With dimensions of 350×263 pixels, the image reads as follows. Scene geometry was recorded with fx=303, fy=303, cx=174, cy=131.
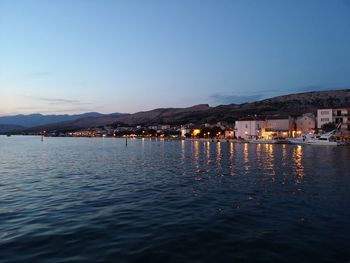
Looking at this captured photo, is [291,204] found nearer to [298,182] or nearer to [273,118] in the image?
[298,182]

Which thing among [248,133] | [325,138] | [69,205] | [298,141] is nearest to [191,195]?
[69,205]

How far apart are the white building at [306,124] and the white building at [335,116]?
356 inches

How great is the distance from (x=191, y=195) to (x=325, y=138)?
9631 cm

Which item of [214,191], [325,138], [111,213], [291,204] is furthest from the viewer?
[325,138]

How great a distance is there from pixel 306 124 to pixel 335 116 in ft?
58.0

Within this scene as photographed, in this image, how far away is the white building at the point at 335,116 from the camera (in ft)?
382

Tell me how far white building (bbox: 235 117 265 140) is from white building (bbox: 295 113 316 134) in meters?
16.2

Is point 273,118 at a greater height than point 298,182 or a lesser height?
greater

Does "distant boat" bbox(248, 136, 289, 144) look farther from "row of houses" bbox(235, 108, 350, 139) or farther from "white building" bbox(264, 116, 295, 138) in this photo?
"white building" bbox(264, 116, 295, 138)

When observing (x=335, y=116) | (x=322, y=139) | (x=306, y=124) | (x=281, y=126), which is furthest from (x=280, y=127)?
Result: (x=322, y=139)

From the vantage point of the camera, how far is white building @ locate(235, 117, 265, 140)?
14300 centimetres

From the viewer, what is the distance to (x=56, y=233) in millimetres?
12172

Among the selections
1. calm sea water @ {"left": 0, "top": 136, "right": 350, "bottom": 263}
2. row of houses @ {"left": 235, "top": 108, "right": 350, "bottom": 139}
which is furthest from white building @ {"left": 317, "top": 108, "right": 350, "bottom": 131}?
calm sea water @ {"left": 0, "top": 136, "right": 350, "bottom": 263}

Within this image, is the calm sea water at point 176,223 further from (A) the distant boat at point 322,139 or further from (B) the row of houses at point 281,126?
(B) the row of houses at point 281,126
